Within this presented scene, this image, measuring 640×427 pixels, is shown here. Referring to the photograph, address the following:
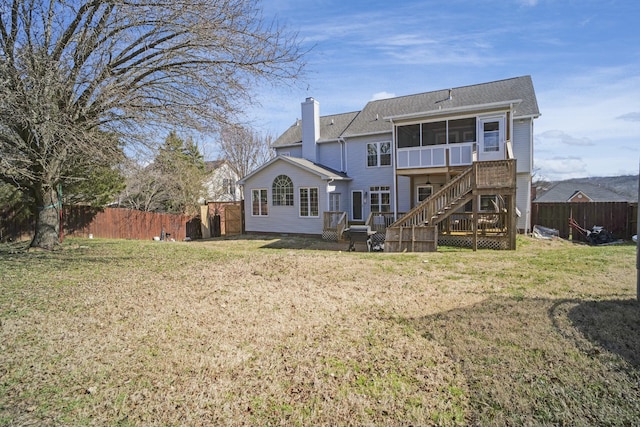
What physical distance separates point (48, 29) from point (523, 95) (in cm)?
1779

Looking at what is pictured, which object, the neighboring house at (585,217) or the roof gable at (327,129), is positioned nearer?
the neighboring house at (585,217)

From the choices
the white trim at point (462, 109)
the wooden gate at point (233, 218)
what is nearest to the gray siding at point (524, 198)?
the white trim at point (462, 109)

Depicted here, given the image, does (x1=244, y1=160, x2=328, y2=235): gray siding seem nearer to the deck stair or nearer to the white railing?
the white railing

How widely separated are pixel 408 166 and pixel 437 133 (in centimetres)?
219

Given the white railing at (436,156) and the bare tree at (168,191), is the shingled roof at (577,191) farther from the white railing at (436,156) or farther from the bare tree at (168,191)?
the bare tree at (168,191)

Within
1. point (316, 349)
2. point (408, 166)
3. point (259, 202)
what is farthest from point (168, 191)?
point (316, 349)

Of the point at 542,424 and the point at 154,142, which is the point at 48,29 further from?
the point at 542,424

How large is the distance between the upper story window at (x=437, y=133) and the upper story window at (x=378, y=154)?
5.96 ft

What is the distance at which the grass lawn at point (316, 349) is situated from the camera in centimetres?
317

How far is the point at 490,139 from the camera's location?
49.4 feet

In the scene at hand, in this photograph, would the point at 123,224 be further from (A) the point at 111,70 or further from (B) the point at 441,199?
(B) the point at 441,199

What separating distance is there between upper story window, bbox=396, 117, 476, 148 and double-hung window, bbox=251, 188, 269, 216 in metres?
7.85

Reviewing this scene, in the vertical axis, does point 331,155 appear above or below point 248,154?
below

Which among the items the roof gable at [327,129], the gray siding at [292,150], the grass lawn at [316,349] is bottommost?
the grass lawn at [316,349]
